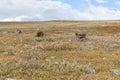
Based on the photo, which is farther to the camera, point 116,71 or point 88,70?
point 116,71

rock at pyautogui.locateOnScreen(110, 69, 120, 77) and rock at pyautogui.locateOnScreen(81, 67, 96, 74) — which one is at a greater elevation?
rock at pyautogui.locateOnScreen(81, 67, 96, 74)

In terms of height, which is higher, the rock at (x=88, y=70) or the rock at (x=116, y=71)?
the rock at (x=88, y=70)

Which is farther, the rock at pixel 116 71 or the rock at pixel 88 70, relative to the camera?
the rock at pixel 116 71

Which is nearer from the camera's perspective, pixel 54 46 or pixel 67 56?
pixel 67 56

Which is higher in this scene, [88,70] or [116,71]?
[88,70]

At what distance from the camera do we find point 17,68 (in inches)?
854

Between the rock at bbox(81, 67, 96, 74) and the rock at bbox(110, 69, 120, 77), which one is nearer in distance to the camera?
the rock at bbox(81, 67, 96, 74)

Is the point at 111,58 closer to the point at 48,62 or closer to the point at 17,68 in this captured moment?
the point at 48,62

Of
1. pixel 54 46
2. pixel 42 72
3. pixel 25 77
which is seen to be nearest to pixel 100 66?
pixel 42 72

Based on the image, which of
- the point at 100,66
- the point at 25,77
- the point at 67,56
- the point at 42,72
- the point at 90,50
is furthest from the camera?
the point at 90,50

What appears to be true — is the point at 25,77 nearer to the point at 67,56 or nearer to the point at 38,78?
the point at 38,78

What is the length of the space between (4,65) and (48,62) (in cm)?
399

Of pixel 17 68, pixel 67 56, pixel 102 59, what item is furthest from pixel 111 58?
pixel 17 68

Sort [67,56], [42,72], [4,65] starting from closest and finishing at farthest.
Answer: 1. [42,72]
2. [4,65]
3. [67,56]
